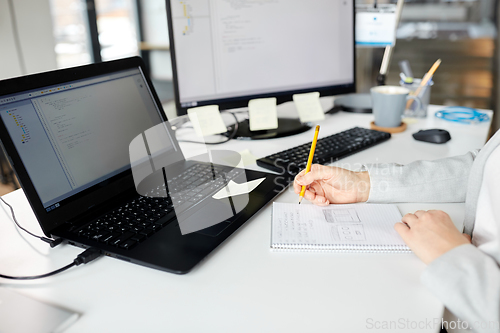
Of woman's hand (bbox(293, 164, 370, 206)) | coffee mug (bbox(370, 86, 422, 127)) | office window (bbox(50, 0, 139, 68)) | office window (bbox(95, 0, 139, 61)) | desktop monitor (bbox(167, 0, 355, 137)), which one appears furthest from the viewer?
office window (bbox(95, 0, 139, 61))

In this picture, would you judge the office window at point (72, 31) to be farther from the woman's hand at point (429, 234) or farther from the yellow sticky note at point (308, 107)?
the woman's hand at point (429, 234)

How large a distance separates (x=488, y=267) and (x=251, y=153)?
0.61 meters

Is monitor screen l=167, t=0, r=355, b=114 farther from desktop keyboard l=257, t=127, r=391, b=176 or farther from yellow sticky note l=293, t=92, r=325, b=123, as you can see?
desktop keyboard l=257, t=127, r=391, b=176

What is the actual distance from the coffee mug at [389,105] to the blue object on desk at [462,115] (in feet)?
0.50

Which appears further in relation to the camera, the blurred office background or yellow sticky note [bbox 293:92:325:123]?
the blurred office background

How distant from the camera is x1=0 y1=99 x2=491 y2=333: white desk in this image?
1.47 feet

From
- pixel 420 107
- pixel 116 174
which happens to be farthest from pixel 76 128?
pixel 420 107

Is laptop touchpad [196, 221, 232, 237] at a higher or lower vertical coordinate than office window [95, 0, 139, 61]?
lower

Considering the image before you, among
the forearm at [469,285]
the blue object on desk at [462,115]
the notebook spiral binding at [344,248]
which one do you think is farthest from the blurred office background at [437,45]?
the forearm at [469,285]

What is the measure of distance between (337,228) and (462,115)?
0.89 m

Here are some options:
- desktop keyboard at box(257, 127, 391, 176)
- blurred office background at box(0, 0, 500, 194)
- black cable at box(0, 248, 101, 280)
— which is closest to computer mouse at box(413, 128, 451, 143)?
desktop keyboard at box(257, 127, 391, 176)

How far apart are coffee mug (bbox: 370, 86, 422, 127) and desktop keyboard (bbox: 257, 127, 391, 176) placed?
0.11m

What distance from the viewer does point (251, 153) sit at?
997 mm

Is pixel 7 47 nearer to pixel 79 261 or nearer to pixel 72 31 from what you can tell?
pixel 72 31
